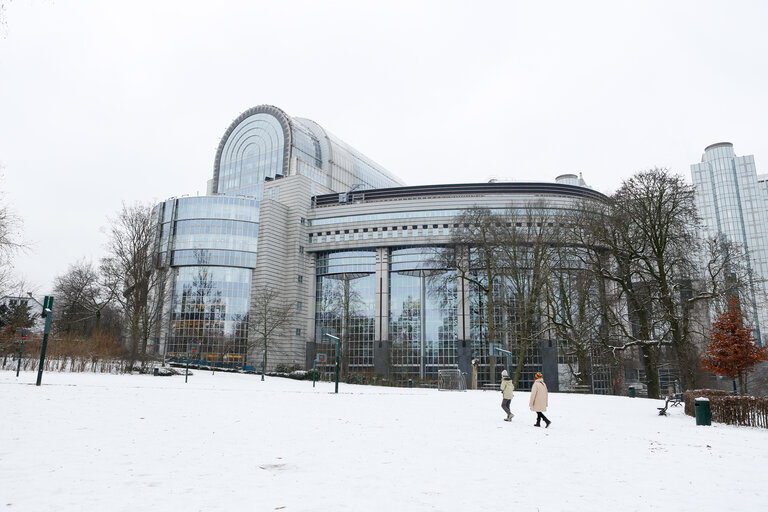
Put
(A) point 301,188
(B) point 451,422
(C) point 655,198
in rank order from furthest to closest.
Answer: (A) point 301,188 < (C) point 655,198 < (B) point 451,422

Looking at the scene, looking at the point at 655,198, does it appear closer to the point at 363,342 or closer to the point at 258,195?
the point at 363,342

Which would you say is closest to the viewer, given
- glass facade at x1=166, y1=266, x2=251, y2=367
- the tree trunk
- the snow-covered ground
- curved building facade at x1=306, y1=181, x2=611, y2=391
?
the snow-covered ground

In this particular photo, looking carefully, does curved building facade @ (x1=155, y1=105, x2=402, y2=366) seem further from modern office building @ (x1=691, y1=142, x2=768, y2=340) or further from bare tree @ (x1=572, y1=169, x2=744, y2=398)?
modern office building @ (x1=691, y1=142, x2=768, y2=340)

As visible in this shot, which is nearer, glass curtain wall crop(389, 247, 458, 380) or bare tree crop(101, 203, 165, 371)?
bare tree crop(101, 203, 165, 371)

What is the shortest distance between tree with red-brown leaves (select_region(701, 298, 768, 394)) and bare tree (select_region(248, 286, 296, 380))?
3806 cm

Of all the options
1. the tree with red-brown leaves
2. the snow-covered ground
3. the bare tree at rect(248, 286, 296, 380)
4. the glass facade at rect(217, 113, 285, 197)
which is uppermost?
the glass facade at rect(217, 113, 285, 197)

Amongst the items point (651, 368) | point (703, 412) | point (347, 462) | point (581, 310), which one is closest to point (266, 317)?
point (581, 310)

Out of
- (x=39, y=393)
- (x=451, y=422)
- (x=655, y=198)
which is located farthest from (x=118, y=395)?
(x=655, y=198)

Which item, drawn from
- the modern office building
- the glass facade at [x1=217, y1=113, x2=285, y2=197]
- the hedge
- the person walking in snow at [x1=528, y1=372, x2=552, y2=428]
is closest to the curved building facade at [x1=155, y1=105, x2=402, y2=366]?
the glass facade at [x1=217, y1=113, x2=285, y2=197]

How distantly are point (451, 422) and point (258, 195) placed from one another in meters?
73.8

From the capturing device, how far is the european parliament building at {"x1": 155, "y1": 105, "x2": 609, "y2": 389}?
6594 centimetres

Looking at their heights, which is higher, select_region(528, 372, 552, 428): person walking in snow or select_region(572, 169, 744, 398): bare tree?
select_region(572, 169, 744, 398): bare tree

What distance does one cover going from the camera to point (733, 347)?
24.7m

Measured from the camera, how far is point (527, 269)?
121 ft
